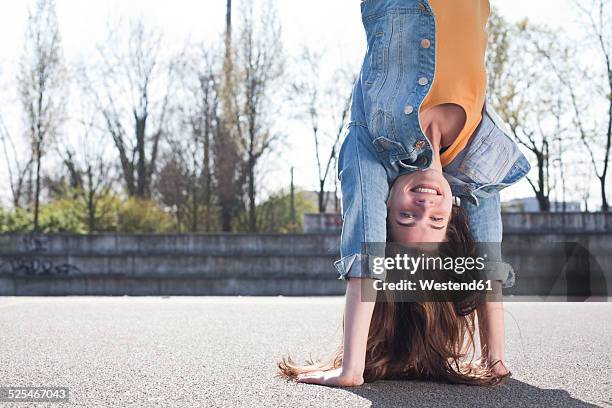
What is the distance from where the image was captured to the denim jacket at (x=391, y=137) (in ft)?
7.66

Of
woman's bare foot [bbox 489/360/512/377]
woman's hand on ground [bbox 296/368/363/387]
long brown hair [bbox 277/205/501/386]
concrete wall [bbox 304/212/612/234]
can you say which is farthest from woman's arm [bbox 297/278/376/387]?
concrete wall [bbox 304/212/612/234]

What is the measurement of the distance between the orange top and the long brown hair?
1.09 ft

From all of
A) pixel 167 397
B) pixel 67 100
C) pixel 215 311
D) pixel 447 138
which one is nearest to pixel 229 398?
pixel 167 397

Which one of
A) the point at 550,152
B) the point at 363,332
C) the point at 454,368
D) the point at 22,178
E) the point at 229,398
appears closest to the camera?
the point at 229,398

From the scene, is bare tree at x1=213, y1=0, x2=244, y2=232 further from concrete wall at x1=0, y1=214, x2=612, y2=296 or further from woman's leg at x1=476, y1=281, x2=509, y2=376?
woman's leg at x1=476, y1=281, x2=509, y2=376

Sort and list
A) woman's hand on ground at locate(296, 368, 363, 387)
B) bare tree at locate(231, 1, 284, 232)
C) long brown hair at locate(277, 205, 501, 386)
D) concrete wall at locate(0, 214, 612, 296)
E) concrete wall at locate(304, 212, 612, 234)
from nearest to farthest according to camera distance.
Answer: woman's hand on ground at locate(296, 368, 363, 387), long brown hair at locate(277, 205, 501, 386), concrete wall at locate(0, 214, 612, 296), concrete wall at locate(304, 212, 612, 234), bare tree at locate(231, 1, 284, 232)

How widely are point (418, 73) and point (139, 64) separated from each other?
2328cm

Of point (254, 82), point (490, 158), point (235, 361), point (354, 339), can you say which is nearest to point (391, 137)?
A: point (490, 158)

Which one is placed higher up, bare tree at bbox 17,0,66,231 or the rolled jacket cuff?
bare tree at bbox 17,0,66,231

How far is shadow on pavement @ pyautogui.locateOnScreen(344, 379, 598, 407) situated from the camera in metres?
2.03

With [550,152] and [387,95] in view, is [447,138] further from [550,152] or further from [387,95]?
[550,152]

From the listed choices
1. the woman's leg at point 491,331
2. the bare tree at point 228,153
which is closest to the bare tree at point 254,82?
the bare tree at point 228,153

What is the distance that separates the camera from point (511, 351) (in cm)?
321

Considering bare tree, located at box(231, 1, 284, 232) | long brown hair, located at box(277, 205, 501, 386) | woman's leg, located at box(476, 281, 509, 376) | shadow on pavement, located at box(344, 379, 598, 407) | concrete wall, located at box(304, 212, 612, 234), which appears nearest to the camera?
shadow on pavement, located at box(344, 379, 598, 407)
